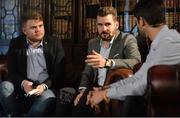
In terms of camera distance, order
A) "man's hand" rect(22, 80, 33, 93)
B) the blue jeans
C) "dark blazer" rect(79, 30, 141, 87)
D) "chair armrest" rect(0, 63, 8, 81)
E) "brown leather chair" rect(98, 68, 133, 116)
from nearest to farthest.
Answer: "brown leather chair" rect(98, 68, 133, 116)
"dark blazer" rect(79, 30, 141, 87)
the blue jeans
"man's hand" rect(22, 80, 33, 93)
"chair armrest" rect(0, 63, 8, 81)

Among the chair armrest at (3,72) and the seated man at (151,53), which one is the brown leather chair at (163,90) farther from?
the chair armrest at (3,72)

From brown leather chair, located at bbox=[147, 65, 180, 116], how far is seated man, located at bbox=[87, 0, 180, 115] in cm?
11

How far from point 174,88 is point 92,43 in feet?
4.30

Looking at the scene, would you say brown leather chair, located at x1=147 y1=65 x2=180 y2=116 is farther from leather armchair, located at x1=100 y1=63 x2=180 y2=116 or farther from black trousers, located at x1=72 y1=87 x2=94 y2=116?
black trousers, located at x1=72 y1=87 x2=94 y2=116

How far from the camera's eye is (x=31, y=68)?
11.9 feet

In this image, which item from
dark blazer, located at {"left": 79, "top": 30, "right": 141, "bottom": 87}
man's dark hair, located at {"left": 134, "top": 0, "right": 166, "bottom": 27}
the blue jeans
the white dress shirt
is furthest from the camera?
the blue jeans

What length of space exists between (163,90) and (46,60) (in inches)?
62.2

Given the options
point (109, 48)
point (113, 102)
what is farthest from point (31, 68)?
point (113, 102)

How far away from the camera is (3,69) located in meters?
3.79

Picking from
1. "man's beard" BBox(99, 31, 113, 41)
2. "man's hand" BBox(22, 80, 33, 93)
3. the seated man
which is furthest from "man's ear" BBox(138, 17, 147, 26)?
"man's hand" BBox(22, 80, 33, 93)

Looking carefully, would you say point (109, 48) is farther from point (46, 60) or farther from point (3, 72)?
point (3, 72)

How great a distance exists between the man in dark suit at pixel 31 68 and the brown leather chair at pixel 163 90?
1.25 meters

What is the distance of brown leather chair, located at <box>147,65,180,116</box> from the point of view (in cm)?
224

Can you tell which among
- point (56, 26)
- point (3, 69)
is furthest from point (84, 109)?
point (56, 26)
